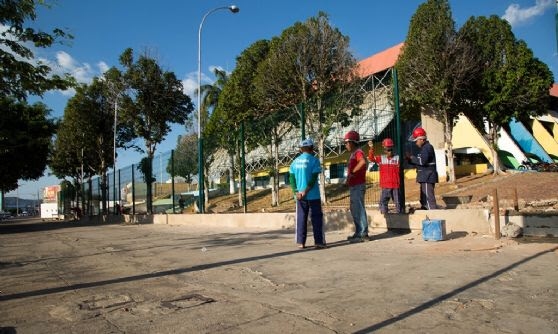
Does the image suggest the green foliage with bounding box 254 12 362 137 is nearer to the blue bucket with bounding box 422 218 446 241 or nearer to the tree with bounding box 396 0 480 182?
the tree with bounding box 396 0 480 182

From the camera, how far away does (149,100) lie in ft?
87.5

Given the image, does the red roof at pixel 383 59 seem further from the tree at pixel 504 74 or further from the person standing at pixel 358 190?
the person standing at pixel 358 190

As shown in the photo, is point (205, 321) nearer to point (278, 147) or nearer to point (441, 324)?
point (441, 324)

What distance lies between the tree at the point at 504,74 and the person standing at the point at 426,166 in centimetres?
1881

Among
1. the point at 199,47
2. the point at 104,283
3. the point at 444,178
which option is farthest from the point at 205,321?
the point at 444,178

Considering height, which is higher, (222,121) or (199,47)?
(199,47)

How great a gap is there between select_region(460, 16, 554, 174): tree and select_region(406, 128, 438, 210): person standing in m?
18.8

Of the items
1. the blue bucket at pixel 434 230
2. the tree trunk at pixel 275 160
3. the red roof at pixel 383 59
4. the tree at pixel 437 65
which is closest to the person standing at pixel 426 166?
the blue bucket at pixel 434 230

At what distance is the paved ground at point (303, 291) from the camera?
2850mm

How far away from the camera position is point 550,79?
81.5 ft

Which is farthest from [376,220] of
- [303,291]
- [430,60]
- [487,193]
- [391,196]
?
[430,60]

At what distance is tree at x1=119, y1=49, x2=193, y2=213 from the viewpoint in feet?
85.4

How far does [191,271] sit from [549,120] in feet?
165

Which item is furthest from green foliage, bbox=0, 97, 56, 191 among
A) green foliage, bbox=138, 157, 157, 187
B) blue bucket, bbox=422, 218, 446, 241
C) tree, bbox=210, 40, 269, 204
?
blue bucket, bbox=422, 218, 446, 241
